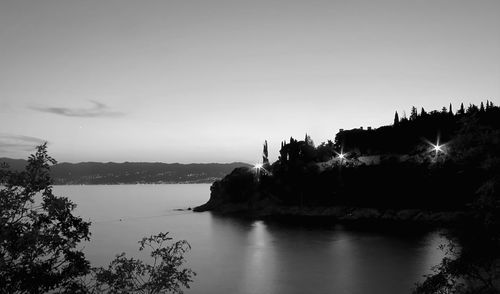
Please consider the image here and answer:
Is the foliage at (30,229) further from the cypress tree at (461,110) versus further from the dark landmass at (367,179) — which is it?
the cypress tree at (461,110)

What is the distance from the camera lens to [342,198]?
12688 centimetres

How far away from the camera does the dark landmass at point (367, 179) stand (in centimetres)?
10544

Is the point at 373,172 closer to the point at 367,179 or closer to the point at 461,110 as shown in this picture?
the point at 367,179

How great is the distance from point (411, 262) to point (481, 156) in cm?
5469

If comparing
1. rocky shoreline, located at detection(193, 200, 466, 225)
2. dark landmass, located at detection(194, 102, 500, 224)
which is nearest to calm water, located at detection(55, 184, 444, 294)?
rocky shoreline, located at detection(193, 200, 466, 225)

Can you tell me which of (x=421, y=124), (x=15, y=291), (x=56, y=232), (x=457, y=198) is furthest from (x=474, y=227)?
(x=421, y=124)

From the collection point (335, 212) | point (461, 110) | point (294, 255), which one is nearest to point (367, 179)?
point (335, 212)

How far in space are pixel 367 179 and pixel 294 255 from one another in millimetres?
51635

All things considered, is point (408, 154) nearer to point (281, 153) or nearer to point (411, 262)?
point (281, 153)

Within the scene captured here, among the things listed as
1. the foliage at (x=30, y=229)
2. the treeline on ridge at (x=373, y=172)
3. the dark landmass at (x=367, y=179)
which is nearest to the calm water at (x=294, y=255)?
the dark landmass at (x=367, y=179)

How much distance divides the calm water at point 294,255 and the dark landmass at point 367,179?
16955mm

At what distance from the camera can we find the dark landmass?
105438 millimetres

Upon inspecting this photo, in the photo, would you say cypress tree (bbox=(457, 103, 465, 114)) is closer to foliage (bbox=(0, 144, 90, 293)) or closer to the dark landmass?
the dark landmass

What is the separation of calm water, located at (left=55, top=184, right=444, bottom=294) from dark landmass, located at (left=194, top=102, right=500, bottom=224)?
17.0 meters
